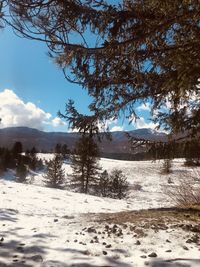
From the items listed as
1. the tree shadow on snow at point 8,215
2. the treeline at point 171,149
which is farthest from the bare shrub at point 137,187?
the treeline at point 171,149

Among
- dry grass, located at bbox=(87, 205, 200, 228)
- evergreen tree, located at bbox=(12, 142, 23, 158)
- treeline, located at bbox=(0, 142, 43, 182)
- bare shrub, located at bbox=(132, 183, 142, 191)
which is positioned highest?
evergreen tree, located at bbox=(12, 142, 23, 158)

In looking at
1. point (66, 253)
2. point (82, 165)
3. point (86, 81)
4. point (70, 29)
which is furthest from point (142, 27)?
point (82, 165)

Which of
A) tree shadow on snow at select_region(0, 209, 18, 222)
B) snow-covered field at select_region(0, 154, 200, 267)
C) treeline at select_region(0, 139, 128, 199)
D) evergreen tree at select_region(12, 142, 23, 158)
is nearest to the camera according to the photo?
snow-covered field at select_region(0, 154, 200, 267)

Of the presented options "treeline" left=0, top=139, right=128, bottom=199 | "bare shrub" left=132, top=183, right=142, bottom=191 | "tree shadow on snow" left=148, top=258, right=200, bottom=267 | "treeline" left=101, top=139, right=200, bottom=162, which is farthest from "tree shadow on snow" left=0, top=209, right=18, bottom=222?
"bare shrub" left=132, top=183, right=142, bottom=191

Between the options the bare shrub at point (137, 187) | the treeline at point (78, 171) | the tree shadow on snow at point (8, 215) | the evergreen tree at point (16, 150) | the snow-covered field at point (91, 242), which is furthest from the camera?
the evergreen tree at point (16, 150)

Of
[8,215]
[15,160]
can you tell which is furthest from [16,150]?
[8,215]

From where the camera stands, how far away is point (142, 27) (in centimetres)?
589

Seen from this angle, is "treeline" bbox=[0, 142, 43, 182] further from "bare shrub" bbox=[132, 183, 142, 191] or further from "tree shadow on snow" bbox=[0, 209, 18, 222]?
"tree shadow on snow" bbox=[0, 209, 18, 222]

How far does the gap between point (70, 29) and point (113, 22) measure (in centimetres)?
77

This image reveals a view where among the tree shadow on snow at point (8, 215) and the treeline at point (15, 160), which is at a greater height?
the treeline at point (15, 160)

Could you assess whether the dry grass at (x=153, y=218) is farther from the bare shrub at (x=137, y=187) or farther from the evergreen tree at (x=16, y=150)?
the evergreen tree at (x=16, y=150)

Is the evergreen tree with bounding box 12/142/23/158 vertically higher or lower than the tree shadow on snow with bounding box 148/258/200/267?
higher

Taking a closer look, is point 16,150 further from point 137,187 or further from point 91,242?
point 91,242

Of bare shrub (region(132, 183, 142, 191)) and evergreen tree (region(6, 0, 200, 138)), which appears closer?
evergreen tree (region(6, 0, 200, 138))
